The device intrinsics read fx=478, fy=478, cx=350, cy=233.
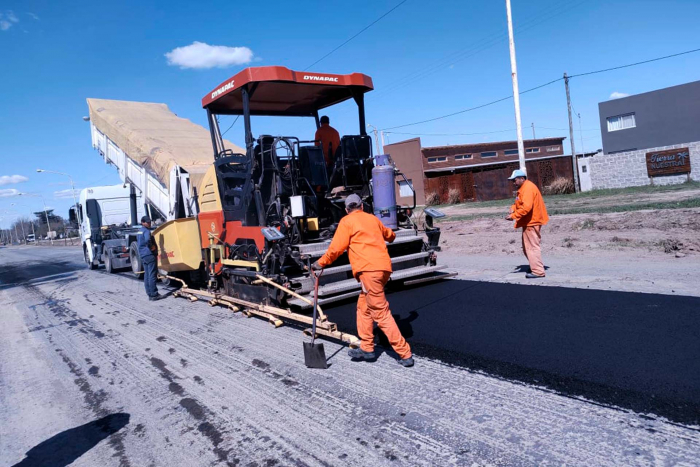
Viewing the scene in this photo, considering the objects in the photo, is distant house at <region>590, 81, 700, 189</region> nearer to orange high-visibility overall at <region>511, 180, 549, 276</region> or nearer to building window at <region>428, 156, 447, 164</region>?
building window at <region>428, 156, 447, 164</region>

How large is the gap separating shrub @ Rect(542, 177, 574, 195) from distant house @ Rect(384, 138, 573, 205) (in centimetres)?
52

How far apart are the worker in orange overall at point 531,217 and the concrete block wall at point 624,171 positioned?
1966 centimetres

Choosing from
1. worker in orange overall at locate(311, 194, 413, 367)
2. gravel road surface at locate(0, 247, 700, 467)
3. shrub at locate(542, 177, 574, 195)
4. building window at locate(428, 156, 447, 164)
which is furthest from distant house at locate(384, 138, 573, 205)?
gravel road surface at locate(0, 247, 700, 467)

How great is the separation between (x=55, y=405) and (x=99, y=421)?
75cm

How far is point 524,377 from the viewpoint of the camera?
3.59 metres

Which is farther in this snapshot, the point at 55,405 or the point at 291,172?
the point at 291,172

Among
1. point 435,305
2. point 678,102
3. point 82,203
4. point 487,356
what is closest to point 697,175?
point 678,102

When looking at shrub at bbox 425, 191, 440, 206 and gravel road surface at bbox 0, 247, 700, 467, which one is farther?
shrub at bbox 425, 191, 440, 206

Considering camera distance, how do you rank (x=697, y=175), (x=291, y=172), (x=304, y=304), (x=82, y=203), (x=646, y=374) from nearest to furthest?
1. (x=646, y=374)
2. (x=304, y=304)
3. (x=291, y=172)
4. (x=82, y=203)
5. (x=697, y=175)

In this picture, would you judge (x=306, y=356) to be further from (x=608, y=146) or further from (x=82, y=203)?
(x=608, y=146)

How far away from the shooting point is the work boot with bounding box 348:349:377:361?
4.21 meters

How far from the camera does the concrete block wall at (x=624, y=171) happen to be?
22.8 meters

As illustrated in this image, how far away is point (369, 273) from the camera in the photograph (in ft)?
13.4

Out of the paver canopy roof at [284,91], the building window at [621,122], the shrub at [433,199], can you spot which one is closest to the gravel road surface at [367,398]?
the paver canopy roof at [284,91]
